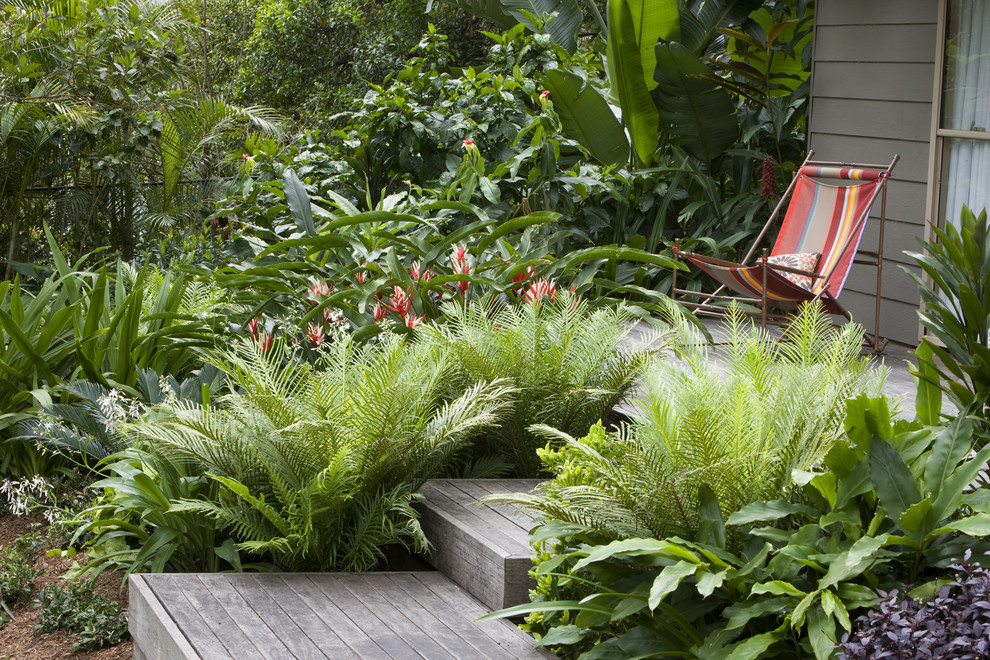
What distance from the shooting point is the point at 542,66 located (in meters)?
6.90

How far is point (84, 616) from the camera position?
323 cm

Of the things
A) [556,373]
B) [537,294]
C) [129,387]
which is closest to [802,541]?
[556,373]

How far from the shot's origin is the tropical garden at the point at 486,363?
2.30 m

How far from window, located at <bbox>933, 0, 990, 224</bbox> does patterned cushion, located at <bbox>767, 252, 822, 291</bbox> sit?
673mm

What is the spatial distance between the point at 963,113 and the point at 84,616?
4.64 m

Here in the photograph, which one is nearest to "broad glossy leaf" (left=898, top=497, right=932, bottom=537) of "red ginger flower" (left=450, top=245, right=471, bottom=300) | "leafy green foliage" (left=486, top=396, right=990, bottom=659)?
"leafy green foliage" (left=486, top=396, right=990, bottom=659)

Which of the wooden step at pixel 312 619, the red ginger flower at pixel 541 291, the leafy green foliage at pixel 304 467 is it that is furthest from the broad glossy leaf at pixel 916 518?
the red ginger flower at pixel 541 291

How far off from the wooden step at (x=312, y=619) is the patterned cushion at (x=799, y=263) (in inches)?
121

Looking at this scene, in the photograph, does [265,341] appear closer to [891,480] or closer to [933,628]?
[891,480]

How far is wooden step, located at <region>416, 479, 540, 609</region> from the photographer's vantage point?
2.82 meters

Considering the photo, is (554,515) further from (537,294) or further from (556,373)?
(537,294)

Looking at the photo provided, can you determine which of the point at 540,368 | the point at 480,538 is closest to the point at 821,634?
the point at 480,538

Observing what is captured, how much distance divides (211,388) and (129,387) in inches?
13.7

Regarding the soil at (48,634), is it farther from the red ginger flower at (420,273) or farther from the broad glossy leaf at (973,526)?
the broad glossy leaf at (973,526)
